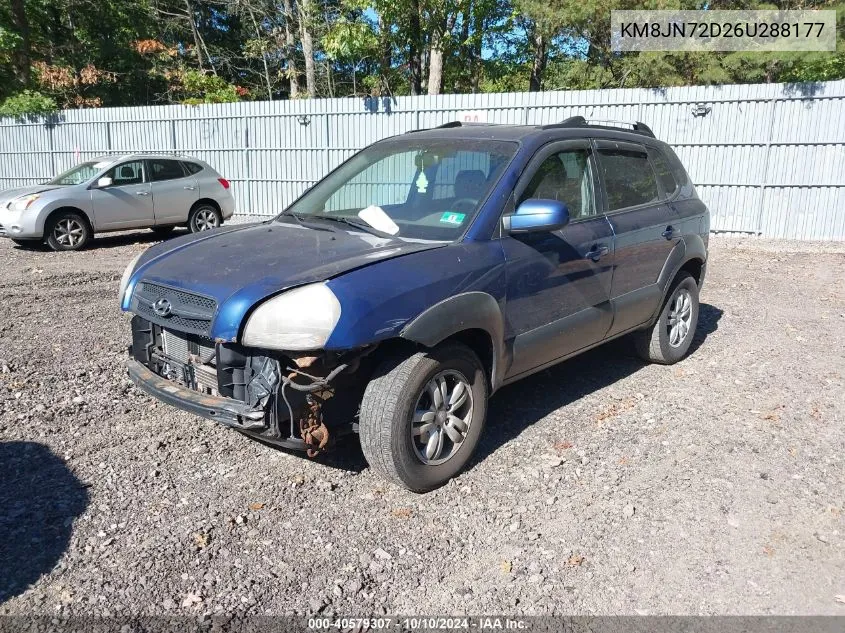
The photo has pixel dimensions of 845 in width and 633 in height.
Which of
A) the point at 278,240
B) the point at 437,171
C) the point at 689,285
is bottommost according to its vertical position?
the point at 689,285

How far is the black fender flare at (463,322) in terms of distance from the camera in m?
3.51

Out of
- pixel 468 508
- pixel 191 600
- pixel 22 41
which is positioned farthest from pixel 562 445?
pixel 22 41

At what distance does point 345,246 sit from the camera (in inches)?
155

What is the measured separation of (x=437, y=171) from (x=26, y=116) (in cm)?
1957

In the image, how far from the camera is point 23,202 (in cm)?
1153

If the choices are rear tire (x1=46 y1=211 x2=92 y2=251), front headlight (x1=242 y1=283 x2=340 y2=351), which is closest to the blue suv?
front headlight (x1=242 y1=283 x2=340 y2=351)

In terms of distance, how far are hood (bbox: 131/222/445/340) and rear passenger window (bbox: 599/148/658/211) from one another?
1807 millimetres

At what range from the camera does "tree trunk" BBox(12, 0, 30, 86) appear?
24125mm

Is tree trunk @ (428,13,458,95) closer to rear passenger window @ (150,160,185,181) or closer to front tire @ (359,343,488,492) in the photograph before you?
rear passenger window @ (150,160,185,181)

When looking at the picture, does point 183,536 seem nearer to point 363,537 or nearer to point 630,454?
point 363,537

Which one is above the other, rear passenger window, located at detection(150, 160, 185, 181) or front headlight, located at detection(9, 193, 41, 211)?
rear passenger window, located at detection(150, 160, 185, 181)

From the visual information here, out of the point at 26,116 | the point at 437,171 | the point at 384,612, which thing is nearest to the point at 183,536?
the point at 384,612

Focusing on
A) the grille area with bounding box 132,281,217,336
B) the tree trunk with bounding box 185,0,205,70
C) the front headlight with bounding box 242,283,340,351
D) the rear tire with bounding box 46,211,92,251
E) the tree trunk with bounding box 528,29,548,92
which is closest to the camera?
the front headlight with bounding box 242,283,340,351

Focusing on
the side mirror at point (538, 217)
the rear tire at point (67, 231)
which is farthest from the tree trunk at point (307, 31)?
the side mirror at point (538, 217)
